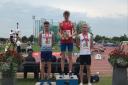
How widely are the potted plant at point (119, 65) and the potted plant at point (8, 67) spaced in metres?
3.17

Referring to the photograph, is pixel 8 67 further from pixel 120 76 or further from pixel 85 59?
pixel 120 76

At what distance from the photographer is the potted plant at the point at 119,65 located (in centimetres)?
1608

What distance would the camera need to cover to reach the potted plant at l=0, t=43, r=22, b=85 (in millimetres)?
15391

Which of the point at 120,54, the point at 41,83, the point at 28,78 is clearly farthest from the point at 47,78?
the point at 28,78

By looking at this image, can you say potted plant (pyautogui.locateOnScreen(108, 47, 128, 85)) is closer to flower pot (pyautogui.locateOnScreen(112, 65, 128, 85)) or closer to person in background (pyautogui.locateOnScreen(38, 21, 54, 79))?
flower pot (pyautogui.locateOnScreen(112, 65, 128, 85))

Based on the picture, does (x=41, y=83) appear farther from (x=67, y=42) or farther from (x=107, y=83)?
(x=107, y=83)

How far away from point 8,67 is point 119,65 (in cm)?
362

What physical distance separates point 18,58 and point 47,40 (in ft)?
3.58

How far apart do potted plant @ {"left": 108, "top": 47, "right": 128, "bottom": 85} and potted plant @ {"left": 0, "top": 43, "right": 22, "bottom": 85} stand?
125 inches

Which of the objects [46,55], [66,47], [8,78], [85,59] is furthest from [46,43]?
[8,78]

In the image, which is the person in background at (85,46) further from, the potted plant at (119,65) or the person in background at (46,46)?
the potted plant at (119,65)

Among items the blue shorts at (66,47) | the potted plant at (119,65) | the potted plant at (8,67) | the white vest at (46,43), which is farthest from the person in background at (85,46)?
the potted plant at (8,67)

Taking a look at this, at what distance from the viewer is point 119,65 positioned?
16172 mm

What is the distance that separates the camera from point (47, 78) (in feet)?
51.6
